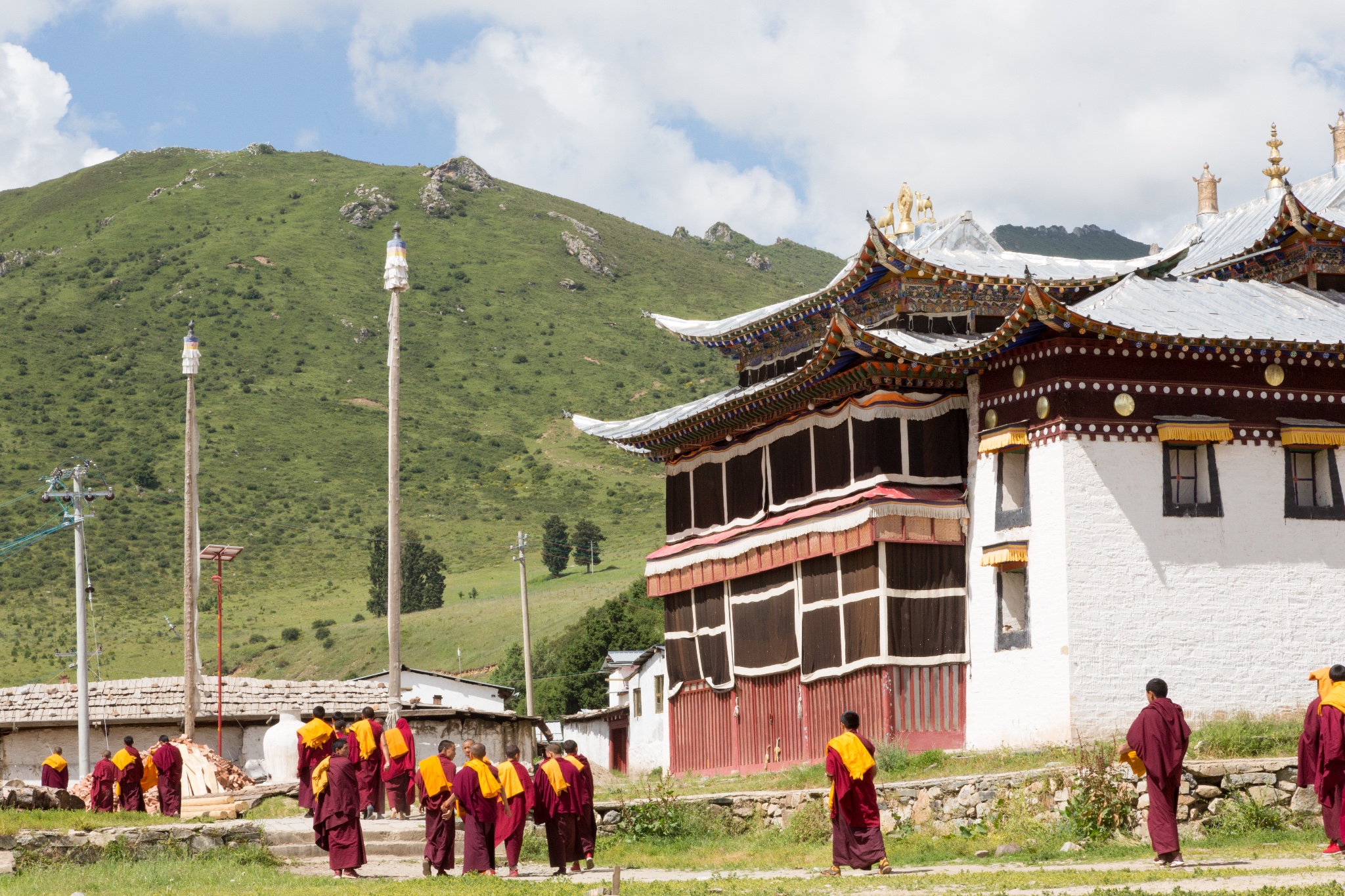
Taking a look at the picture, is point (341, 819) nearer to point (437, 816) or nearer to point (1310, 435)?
point (437, 816)

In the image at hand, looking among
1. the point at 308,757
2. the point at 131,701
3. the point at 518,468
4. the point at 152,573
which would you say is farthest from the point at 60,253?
the point at 308,757

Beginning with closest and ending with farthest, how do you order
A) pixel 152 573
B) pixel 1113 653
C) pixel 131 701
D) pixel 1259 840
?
pixel 1259 840 → pixel 1113 653 → pixel 131 701 → pixel 152 573

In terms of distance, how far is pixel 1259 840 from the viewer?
679 inches

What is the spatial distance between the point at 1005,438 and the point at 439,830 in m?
10.1

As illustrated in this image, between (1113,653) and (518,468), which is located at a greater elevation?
(518,468)

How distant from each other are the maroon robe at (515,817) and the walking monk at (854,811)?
3639mm

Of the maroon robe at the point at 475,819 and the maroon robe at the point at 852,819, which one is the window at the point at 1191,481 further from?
the maroon robe at the point at 475,819

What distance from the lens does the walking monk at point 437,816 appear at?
18.2 metres

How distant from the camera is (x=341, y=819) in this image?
17922 mm

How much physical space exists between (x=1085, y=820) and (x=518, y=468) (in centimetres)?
8222

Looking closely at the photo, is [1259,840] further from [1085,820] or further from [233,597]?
[233,597]

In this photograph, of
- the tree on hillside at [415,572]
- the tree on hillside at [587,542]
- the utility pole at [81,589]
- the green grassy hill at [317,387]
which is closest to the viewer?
the utility pole at [81,589]

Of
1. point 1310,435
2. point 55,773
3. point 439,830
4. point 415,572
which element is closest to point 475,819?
point 439,830

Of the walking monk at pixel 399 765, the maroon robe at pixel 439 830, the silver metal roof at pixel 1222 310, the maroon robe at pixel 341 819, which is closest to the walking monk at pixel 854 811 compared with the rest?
the maroon robe at pixel 439 830
